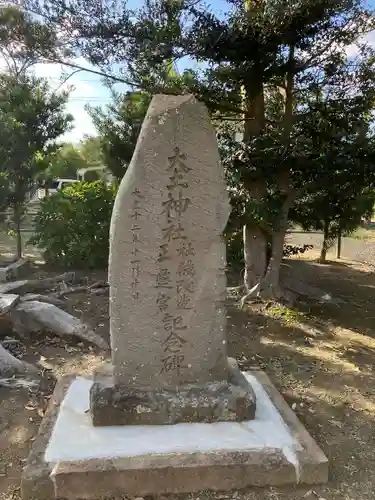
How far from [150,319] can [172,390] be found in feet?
1.63

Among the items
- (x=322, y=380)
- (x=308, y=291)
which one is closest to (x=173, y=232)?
(x=322, y=380)

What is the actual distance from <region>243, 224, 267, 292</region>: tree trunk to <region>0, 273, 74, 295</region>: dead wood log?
2.87 metres

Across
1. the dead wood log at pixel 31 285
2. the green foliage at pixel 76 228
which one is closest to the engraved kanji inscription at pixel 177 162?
the dead wood log at pixel 31 285

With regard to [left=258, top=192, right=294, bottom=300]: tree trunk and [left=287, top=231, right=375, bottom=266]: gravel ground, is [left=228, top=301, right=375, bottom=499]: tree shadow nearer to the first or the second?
[left=258, top=192, right=294, bottom=300]: tree trunk

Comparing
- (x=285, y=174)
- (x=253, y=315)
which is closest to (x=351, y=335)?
(x=253, y=315)

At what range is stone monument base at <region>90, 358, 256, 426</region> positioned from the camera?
3.12 metres

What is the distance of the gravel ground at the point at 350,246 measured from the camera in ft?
42.1

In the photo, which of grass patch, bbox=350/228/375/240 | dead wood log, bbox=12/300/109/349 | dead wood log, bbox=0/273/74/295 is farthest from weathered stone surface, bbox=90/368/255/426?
grass patch, bbox=350/228/375/240

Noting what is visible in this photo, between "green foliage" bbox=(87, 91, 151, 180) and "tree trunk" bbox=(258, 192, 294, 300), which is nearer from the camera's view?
"tree trunk" bbox=(258, 192, 294, 300)

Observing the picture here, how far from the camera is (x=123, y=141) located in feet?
29.0

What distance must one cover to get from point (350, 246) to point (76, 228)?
9.50 metres

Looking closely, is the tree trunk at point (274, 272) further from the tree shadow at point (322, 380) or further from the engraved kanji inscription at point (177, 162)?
the engraved kanji inscription at point (177, 162)

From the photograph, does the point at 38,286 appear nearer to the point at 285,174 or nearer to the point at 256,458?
the point at 285,174

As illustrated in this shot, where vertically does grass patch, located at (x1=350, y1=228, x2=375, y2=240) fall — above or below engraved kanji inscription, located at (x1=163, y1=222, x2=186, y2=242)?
below
